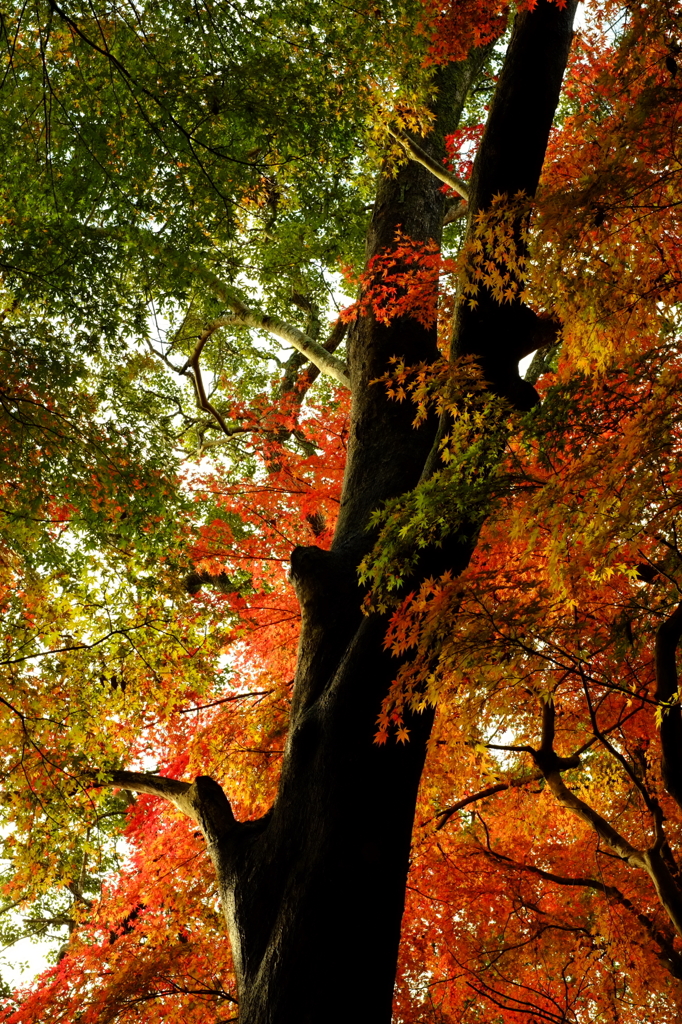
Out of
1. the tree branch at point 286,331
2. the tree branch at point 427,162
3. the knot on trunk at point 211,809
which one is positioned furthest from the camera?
the tree branch at point 286,331

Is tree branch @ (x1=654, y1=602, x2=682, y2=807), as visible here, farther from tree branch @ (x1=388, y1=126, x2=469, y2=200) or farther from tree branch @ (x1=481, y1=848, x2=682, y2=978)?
tree branch @ (x1=388, y1=126, x2=469, y2=200)

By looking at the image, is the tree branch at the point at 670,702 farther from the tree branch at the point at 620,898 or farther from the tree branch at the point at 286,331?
the tree branch at the point at 286,331

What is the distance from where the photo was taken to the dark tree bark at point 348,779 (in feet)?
10.3

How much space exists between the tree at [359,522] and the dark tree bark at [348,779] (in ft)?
0.06

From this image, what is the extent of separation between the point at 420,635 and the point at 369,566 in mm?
710

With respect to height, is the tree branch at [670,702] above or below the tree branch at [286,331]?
below

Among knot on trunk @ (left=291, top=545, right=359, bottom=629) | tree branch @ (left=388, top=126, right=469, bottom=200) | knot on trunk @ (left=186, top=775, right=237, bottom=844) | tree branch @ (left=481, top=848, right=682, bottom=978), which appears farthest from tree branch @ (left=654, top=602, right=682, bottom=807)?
tree branch @ (left=388, top=126, right=469, bottom=200)

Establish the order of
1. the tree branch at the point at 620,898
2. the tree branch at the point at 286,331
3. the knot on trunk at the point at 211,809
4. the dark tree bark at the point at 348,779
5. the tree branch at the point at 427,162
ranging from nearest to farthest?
1. the dark tree bark at the point at 348,779
2. the knot on trunk at the point at 211,809
3. the tree branch at the point at 427,162
4. the tree branch at the point at 620,898
5. the tree branch at the point at 286,331

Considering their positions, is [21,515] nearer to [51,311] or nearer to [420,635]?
[51,311]

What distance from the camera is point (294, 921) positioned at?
3217 mm

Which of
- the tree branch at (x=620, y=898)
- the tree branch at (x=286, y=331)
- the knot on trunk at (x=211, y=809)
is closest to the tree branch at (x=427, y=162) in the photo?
the tree branch at (x=286, y=331)

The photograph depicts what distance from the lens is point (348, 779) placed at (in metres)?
3.46

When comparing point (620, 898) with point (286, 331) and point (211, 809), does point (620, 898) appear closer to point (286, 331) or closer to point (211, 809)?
point (211, 809)

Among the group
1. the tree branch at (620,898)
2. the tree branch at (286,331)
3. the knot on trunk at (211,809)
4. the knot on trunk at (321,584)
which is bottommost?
the knot on trunk at (211,809)
